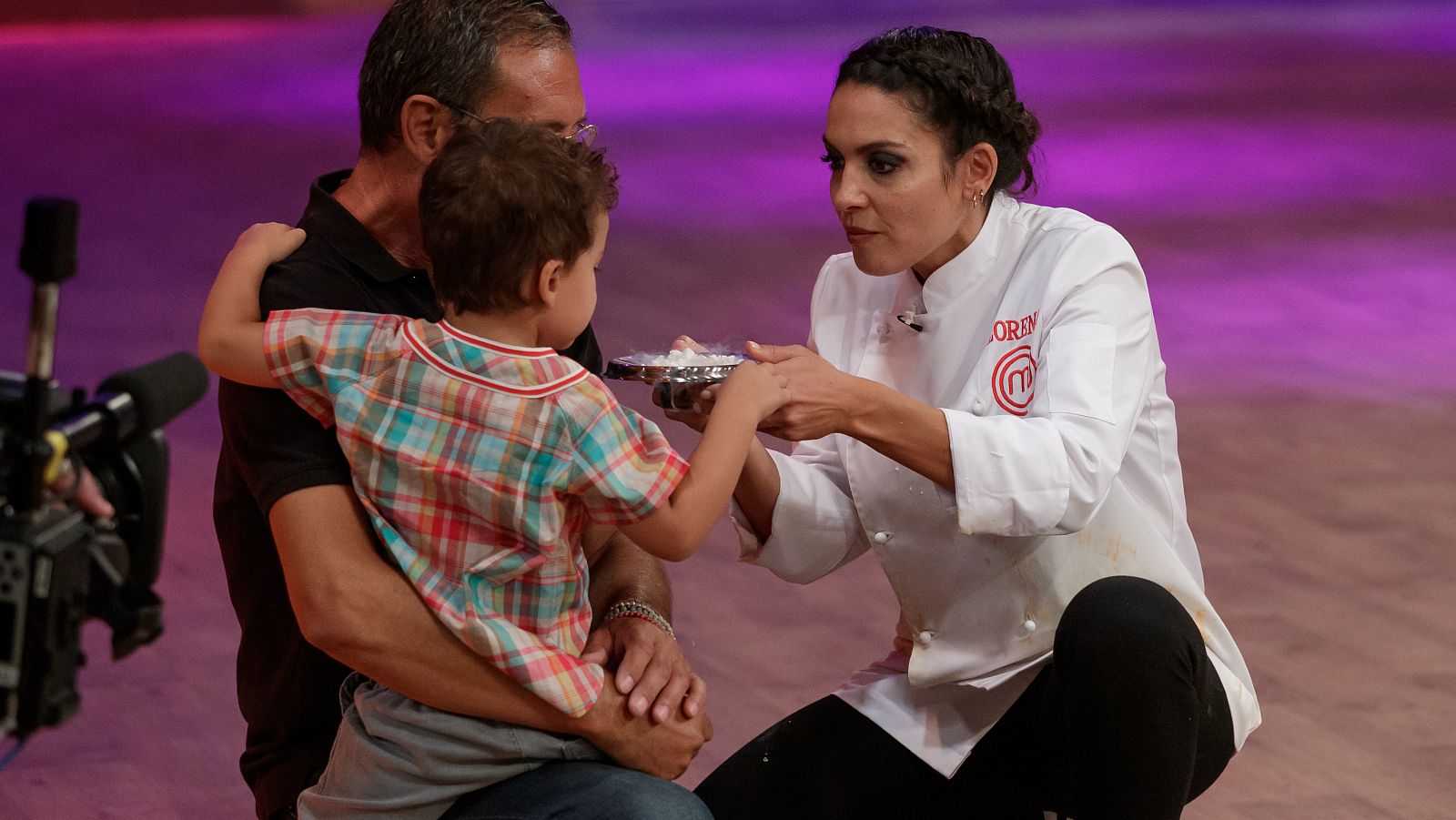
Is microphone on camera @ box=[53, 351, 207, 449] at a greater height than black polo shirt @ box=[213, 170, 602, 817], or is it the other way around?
microphone on camera @ box=[53, 351, 207, 449]

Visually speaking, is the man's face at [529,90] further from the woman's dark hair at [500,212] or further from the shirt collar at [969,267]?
the shirt collar at [969,267]

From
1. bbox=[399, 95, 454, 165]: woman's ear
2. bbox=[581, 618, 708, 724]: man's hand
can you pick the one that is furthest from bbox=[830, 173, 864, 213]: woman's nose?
bbox=[581, 618, 708, 724]: man's hand

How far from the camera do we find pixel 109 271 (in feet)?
19.6

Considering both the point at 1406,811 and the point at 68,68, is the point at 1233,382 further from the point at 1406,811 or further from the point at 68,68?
the point at 68,68

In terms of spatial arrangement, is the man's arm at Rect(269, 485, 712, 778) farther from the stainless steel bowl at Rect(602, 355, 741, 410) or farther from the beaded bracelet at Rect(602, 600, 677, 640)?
the stainless steel bowl at Rect(602, 355, 741, 410)

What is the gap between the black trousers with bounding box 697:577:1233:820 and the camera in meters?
1.92

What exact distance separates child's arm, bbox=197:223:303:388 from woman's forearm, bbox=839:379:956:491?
2.10 feet

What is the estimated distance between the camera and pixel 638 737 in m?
1.81

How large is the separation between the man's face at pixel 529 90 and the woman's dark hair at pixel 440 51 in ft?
0.03

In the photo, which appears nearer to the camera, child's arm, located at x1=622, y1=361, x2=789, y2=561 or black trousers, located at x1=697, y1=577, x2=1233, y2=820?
child's arm, located at x1=622, y1=361, x2=789, y2=561

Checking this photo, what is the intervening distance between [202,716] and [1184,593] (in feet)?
5.83

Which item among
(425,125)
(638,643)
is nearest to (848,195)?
(425,125)

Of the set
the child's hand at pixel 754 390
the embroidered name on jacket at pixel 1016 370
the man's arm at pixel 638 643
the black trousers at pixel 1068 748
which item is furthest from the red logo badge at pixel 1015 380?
the man's arm at pixel 638 643

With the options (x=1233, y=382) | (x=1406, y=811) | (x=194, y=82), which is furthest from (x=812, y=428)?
(x=194, y=82)
